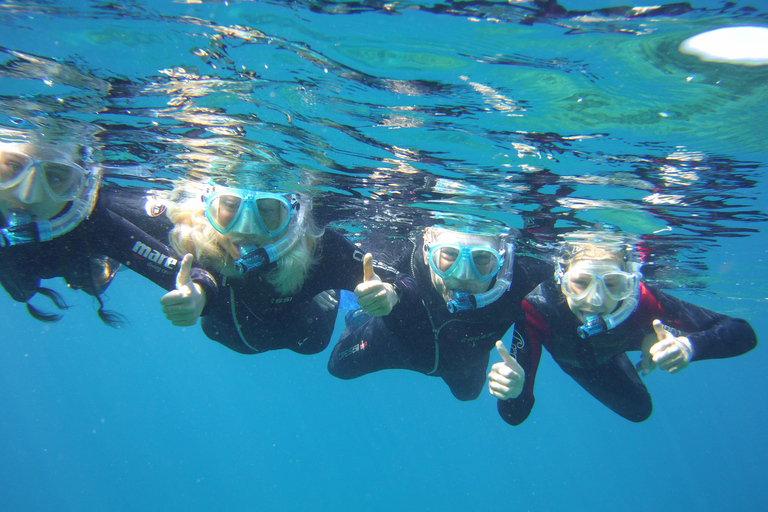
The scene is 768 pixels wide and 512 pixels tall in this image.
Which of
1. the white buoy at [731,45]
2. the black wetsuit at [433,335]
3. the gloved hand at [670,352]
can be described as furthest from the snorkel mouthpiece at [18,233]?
the gloved hand at [670,352]

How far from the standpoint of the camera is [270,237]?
5617 mm

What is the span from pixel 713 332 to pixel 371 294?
584 cm

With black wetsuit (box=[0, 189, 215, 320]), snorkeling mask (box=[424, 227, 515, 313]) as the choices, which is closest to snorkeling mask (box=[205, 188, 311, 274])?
black wetsuit (box=[0, 189, 215, 320])

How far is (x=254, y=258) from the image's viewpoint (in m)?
5.26

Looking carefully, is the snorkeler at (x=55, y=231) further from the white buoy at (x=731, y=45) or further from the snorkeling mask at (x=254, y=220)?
the white buoy at (x=731, y=45)

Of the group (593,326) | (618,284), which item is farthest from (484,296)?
(618,284)

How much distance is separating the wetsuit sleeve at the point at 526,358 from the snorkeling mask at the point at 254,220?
4008 millimetres

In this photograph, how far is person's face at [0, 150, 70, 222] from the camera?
5.01 meters

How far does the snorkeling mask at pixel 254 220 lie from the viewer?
17.5 ft

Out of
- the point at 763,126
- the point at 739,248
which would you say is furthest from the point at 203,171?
the point at 739,248

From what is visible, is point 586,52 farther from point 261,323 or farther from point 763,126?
point 261,323

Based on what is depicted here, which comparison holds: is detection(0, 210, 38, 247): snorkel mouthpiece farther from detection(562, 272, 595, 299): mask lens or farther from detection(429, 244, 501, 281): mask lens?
detection(562, 272, 595, 299): mask lens

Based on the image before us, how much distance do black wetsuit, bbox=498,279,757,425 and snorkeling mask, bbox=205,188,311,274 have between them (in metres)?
4.24

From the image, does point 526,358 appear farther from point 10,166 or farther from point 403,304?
point 10,166
